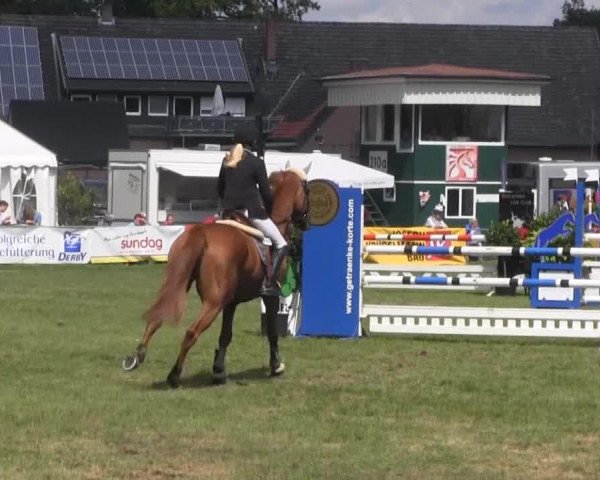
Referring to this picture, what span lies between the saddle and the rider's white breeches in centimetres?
4

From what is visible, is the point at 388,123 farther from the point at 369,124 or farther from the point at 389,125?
the point at 369,124

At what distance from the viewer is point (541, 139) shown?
63125 millimetres

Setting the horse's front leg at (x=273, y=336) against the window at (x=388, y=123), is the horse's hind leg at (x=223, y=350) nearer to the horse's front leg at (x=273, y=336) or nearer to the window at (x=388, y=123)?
the horse's front leg at (x=273, y=336)

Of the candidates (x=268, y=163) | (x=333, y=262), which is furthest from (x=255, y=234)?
(x=268, y=163)

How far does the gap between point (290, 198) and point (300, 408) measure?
8.84ft

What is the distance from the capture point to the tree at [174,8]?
277 feet

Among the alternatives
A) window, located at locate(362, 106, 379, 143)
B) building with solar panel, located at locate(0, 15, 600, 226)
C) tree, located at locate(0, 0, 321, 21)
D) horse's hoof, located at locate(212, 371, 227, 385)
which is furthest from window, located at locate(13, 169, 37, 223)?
tree, located at locate(0, 0, 321, 21)

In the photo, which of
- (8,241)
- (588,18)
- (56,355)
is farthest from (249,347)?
(588,18)

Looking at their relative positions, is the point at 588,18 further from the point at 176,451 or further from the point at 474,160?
the point at 176,451

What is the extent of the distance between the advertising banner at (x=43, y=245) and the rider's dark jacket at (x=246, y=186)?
21.5m

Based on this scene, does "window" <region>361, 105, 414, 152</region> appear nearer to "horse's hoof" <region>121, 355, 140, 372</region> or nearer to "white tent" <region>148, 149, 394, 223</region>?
"white tent" <region>148, 149, 394, 223</region>

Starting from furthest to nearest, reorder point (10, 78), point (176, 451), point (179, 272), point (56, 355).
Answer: point (10, 78) < point (56, 355) < point (179, 272) < point (176, 451)

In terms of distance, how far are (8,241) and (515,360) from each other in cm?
2089

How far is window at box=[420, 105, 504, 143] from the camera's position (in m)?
53.3
